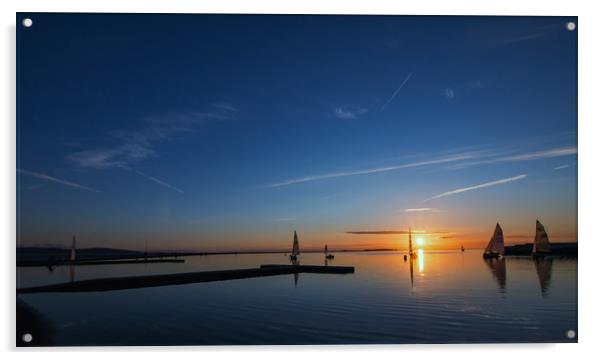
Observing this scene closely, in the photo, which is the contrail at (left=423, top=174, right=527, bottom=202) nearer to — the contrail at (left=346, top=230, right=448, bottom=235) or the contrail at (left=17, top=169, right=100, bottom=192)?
the contrail at (left=346, top=230, right=448, bottom=235)

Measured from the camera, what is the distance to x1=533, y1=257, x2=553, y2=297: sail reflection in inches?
256

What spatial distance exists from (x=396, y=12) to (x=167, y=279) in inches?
330

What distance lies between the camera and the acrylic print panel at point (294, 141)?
5711 millimetres

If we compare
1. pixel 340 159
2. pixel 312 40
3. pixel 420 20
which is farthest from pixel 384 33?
pixel 340 159

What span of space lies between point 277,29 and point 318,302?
19.4 feet

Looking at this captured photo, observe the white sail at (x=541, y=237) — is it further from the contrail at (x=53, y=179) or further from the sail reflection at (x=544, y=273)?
the contrail at (x=53, y=179)

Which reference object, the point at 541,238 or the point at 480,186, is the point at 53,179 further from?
the point at 541,238

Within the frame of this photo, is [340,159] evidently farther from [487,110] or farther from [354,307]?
[354,307]

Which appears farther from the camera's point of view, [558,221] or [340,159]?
[340,159]

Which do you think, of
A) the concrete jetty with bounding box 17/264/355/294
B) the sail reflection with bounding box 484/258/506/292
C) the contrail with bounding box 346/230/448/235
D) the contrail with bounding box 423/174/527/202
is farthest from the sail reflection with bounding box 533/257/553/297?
the concrete jetty with bounding box 17/264/355/294

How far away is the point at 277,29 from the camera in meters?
5.96

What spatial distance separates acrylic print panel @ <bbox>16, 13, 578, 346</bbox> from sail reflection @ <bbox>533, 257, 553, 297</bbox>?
12 cm

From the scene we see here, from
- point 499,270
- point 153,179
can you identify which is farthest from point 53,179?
point 499,270

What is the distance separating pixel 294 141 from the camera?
684 centimetres
